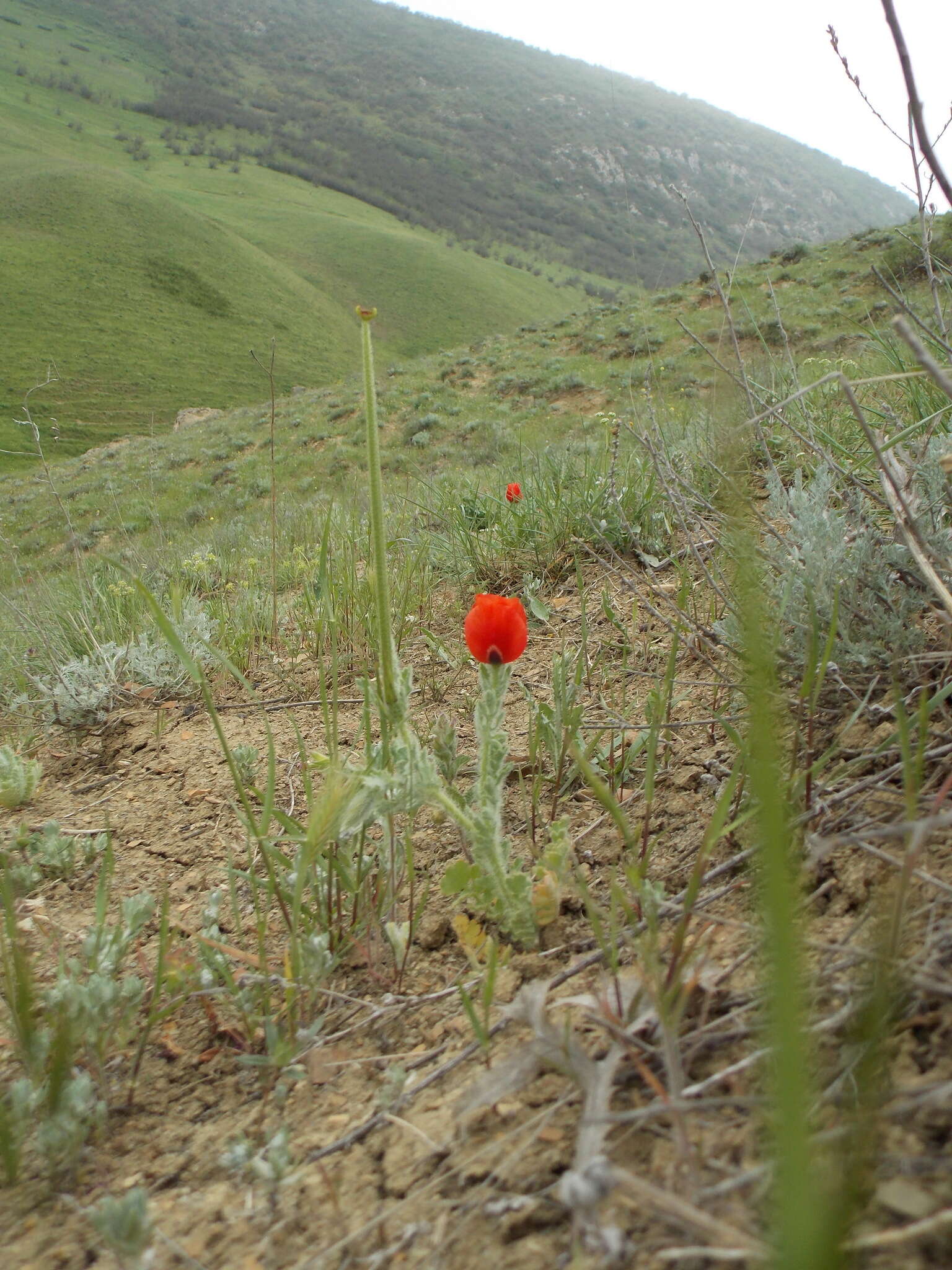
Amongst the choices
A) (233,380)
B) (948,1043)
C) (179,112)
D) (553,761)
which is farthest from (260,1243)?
(179,112)

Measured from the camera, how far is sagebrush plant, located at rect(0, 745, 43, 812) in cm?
192

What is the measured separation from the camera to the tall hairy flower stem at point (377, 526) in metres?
0.83

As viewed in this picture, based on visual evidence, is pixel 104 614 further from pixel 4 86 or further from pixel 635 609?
pixel 4 86

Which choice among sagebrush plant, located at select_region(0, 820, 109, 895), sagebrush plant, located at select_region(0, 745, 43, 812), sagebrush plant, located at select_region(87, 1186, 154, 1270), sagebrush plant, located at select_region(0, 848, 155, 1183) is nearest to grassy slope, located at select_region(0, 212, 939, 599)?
sagebrush plant, located at select_region(0, 745, 43, 812)

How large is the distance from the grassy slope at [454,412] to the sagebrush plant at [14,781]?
21.0ft

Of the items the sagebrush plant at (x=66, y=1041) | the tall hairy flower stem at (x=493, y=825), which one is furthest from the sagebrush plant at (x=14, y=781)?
the tall hairy flower stem at (x=493, y=825)

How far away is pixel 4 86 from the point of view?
176 feet

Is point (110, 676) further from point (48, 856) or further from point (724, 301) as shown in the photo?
point (724, 301)

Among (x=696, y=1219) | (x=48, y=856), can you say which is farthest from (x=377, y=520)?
(x=48, y=856)

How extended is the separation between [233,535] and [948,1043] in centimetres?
728

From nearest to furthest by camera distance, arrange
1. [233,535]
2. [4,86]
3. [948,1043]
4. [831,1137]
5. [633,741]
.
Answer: [831,1137] → [948,1043] → [633,741] → [233,535] → [4,86]

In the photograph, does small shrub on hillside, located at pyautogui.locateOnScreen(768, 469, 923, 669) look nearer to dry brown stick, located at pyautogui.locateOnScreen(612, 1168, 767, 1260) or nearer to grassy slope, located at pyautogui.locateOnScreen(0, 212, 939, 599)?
dry brown stick, located at pyautogui.locateOnScreen(612, 1168, 767, 1260)

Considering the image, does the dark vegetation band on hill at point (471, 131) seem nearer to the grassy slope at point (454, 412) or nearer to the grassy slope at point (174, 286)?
the grassy slope at point (174, 286)

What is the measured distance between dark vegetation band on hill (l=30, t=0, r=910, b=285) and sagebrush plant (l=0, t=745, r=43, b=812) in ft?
156
